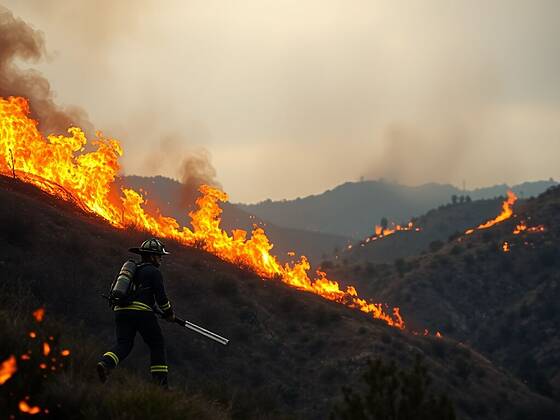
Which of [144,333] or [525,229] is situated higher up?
[525,229]

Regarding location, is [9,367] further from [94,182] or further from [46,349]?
[94,182]

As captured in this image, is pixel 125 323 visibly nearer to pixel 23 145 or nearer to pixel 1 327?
pixel 1 327

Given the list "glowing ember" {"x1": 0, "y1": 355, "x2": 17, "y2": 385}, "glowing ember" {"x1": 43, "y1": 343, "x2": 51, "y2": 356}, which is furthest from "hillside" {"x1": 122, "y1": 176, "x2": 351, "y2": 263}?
"glowing ember" {"x1": 0, "y1": 355, "x2": 17, "y2": 385}

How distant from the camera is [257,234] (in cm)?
4212

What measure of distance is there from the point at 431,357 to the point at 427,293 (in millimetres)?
41597

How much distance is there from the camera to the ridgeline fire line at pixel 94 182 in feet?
114

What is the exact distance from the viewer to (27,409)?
24.9 feet

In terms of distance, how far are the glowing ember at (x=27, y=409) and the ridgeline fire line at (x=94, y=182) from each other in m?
28.7

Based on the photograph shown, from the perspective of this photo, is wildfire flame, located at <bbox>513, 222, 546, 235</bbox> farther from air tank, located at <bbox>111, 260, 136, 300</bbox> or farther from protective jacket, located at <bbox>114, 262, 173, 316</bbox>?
air tank, located at <bbox>111, 260, 136, 300</bbox>

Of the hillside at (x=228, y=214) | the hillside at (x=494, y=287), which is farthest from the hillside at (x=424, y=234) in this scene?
the hillside at (x=494, y=287)

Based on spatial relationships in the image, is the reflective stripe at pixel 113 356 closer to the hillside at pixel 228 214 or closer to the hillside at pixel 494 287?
the hillside at pixel 494 287

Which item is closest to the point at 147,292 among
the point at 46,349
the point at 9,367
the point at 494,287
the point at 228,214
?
the point at 46,349

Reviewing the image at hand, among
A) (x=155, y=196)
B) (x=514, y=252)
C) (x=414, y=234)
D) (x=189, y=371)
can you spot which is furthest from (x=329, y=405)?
(x=155, y=196)

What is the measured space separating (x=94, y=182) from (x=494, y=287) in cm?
5529
